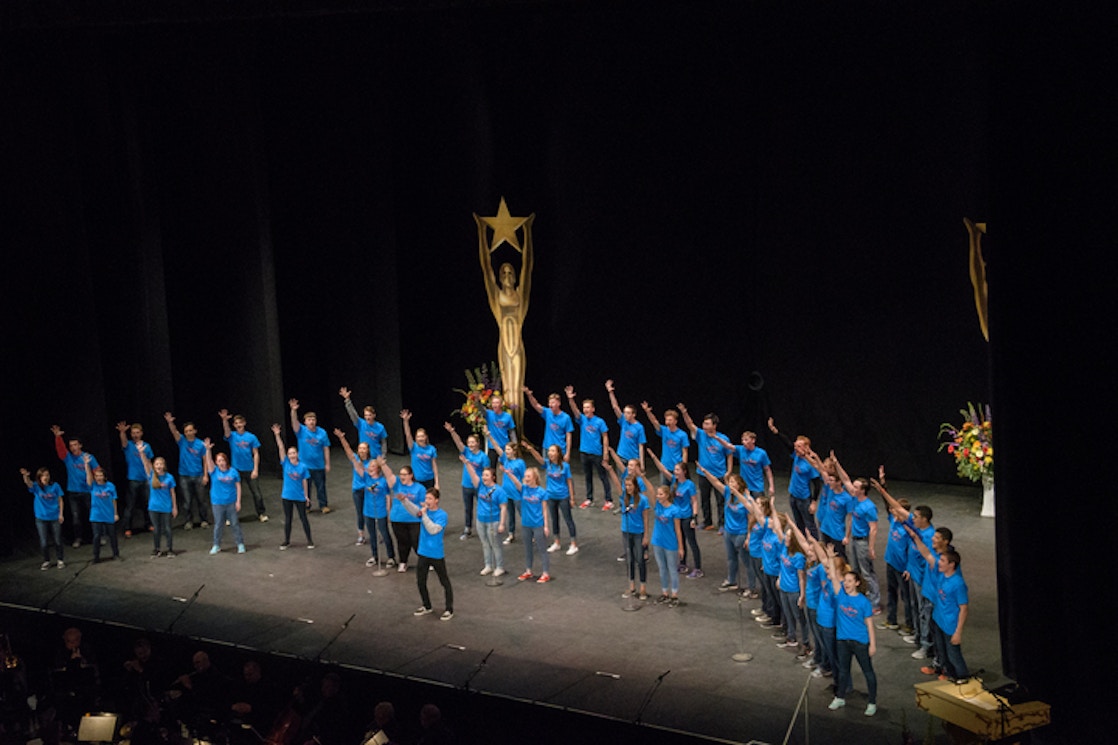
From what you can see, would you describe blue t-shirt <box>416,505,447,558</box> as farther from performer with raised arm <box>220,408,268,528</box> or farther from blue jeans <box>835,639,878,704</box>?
performer with raised arm <box>220,408,268,528</box>

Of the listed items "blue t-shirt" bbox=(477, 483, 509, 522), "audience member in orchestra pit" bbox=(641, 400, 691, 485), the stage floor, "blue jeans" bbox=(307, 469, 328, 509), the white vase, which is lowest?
the stage floor

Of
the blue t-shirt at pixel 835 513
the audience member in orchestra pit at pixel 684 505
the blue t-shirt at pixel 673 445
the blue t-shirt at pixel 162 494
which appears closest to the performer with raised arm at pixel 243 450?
the blue t-shirt at pixel 162 494

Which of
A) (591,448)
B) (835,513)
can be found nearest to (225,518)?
(591,448)

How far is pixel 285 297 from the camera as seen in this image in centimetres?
1828

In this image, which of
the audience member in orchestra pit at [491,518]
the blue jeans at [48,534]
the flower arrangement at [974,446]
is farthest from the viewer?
the flower arrangement at [974,446]

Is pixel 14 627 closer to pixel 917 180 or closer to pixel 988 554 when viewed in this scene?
pixel 988 554

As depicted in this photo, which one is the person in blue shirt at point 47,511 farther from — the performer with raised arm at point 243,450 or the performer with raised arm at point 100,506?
the performer with raised arm at point 243,450

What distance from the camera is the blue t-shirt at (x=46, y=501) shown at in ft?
43.9

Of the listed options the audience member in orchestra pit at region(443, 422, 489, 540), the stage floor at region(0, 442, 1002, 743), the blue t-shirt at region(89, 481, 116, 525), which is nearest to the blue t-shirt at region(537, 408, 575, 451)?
the stage floor at region(0, 442, 1002, 743)

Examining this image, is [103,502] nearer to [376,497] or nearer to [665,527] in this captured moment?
[376,497]

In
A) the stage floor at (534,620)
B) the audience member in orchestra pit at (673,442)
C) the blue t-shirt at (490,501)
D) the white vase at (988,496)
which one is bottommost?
the stage floor at (534,620)

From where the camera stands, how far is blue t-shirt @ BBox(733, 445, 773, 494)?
12938 millimetres

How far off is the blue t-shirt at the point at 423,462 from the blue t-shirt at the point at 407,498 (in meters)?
1.32

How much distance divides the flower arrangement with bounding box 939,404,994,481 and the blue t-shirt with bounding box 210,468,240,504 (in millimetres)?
7694
